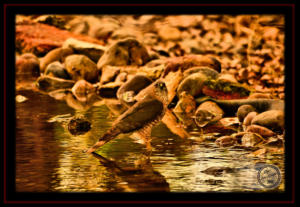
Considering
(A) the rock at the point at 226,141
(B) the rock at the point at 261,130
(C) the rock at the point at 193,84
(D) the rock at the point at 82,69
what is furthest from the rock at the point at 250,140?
(D) the rock at the point at 82,69

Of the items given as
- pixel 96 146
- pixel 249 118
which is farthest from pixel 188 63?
pixel 96 146

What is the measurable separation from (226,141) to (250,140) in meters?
0.28

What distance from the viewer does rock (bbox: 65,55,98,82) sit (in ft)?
43.3

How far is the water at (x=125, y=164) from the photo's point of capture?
4.80 metres

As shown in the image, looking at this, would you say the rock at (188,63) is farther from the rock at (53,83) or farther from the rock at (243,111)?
the rock at (243,111)

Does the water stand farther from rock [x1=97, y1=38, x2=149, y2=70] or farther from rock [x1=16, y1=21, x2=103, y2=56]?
rock [x1=16, y1=21, x2=103, y2=56]

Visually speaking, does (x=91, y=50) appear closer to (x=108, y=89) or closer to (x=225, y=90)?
(x=108, y=89)

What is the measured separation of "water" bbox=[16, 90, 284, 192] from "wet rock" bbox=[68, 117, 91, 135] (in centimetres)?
12

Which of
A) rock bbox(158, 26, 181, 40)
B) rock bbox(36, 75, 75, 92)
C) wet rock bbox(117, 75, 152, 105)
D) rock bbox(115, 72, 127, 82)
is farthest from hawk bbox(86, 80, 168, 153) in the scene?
rock bbox(158, 26, 181, 40)

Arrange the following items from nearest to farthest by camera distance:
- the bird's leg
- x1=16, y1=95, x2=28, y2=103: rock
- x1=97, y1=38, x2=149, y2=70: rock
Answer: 1. the bird's leg
2. x1=16, y1=95, x2=28, y2=103: rock
3. x1=97, y1=38, x2=149, y2=70: rock

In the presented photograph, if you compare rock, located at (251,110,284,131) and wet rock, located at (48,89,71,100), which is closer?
rock, located at (251,110,284,131)

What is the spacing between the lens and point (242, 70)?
1309 cm

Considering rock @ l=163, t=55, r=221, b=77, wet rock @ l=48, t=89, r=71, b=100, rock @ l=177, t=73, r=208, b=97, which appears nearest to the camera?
rock @ l=177, t=73, r=208, b=97

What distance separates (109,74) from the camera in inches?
493
